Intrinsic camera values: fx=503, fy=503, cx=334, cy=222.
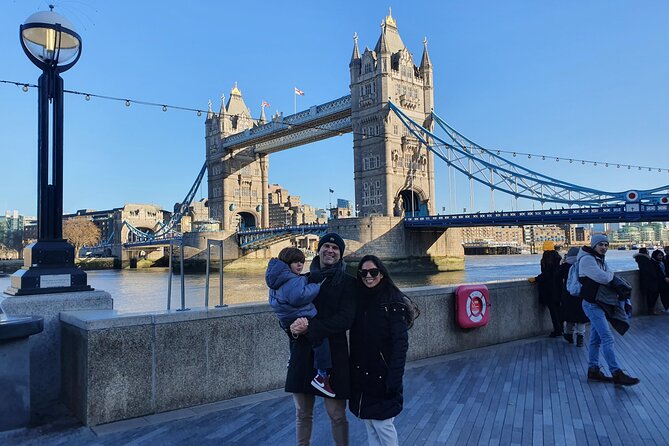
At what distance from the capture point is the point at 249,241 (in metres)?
52.0

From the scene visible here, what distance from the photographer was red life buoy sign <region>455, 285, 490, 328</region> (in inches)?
228

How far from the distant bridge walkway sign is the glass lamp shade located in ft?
110

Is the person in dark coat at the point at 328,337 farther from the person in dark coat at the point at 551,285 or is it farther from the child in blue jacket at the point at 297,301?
the person in dark coat at the point at 551,285

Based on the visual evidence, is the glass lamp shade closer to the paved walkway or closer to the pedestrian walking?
the paved walkway

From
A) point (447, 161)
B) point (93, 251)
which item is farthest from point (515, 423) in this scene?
point (93, 251)

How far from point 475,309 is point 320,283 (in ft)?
12.1

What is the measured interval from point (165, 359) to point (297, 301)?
178cm

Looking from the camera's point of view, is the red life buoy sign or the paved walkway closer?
the paved walkway

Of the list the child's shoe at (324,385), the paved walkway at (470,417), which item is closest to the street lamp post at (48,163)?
the paved walkway at (470,417)

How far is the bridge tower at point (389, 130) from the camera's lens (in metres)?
46.3

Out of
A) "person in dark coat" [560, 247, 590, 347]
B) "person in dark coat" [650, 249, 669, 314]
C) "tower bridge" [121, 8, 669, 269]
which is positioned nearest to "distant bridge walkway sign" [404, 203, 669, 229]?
"tower bridge" [121, 8, 669, 269]

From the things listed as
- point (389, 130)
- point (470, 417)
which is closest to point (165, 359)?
point (470, 417)

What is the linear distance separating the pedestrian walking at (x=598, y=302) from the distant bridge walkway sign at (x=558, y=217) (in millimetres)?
30668

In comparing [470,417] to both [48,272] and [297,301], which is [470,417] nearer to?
[297,301]
